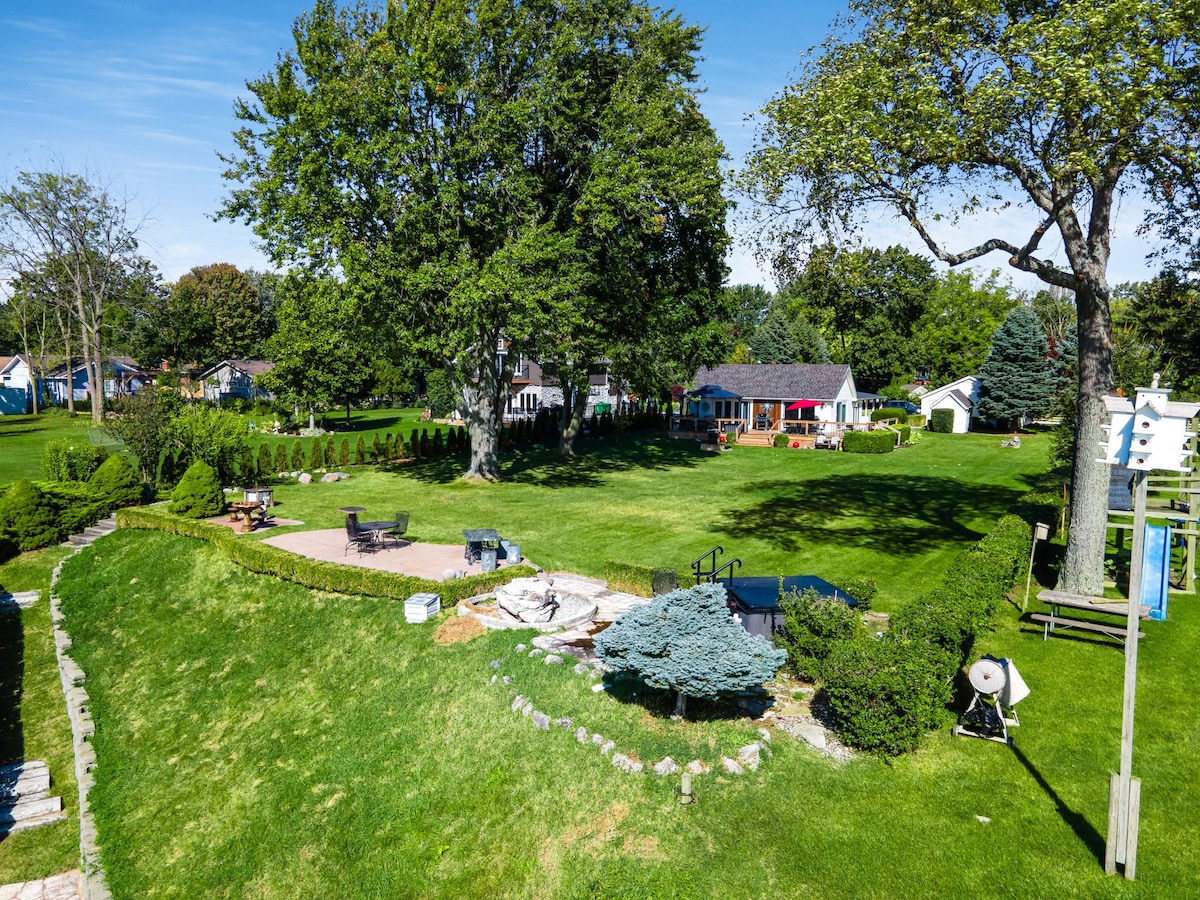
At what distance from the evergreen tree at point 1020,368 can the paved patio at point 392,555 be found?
4488cm

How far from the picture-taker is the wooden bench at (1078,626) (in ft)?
40.7

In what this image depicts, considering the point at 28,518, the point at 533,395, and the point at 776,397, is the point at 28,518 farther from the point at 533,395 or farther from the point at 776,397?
the point at 533,395

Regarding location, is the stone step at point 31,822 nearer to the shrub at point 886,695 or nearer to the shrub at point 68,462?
the shrub at point 886,695

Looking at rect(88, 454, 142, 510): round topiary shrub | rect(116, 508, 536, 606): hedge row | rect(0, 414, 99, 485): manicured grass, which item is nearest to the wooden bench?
rect(116, 508, 536, 606): hedge row

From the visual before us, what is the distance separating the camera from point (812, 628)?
11055 mm

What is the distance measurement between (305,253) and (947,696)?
23494 mm

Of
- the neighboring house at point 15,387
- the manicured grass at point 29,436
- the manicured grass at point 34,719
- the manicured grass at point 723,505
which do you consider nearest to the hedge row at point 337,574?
the manicured grass at point 723,505

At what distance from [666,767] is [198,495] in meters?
19.4

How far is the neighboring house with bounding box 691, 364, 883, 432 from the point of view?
46.2 m

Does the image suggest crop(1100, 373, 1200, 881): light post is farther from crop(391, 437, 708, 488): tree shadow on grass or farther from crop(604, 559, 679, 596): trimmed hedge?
crop(391, 437, 708, 488): tree shadow on grass

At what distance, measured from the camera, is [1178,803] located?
27.8 ft

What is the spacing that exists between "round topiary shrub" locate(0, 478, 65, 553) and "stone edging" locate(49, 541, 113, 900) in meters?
3.22

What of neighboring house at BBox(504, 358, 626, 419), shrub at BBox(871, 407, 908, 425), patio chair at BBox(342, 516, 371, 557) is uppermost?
neighboring house at BBox(504, 358, 626, 419)

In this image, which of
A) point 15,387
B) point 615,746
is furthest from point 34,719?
point 15,387
